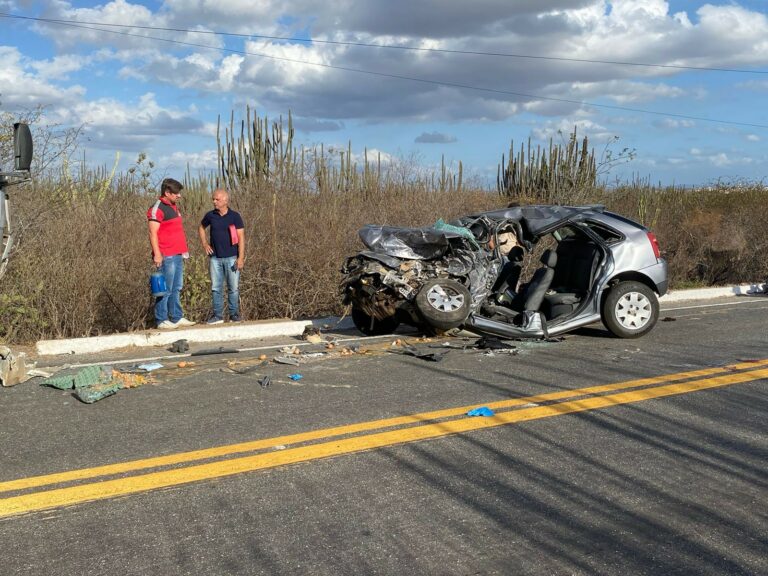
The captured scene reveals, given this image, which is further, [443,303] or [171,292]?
[171,292]

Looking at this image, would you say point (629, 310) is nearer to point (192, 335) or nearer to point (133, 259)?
point (192, 335)

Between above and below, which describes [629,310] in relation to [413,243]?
below

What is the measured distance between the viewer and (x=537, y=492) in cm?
448

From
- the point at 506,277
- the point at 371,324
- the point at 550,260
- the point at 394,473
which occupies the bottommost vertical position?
the point at 394,473

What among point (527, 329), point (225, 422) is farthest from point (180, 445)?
point (527, 329)

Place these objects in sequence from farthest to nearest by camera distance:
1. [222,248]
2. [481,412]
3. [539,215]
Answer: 1. [222,248]
2. [539,215]
3. [481,412]

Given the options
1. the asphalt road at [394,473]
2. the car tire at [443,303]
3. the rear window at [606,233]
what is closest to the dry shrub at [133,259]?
the asphalt road at [394,473]

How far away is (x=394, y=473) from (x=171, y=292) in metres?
6.18

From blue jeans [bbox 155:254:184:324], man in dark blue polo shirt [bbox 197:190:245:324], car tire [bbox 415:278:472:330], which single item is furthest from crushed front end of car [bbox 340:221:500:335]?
blue jeans [bbox 155:254:184:324]

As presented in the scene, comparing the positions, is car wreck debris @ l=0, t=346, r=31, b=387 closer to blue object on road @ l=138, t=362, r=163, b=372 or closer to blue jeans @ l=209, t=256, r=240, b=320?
blue object on road @ l=138, t=362, r=163, b=372

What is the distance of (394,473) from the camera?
4746mm

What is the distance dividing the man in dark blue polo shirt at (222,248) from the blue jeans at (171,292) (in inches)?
18.7

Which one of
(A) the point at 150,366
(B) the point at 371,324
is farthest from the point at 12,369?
(B) the point at 371,324

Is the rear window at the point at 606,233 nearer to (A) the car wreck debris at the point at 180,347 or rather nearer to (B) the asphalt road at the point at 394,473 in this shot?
(B) the asphalt road at the point at 394,473
